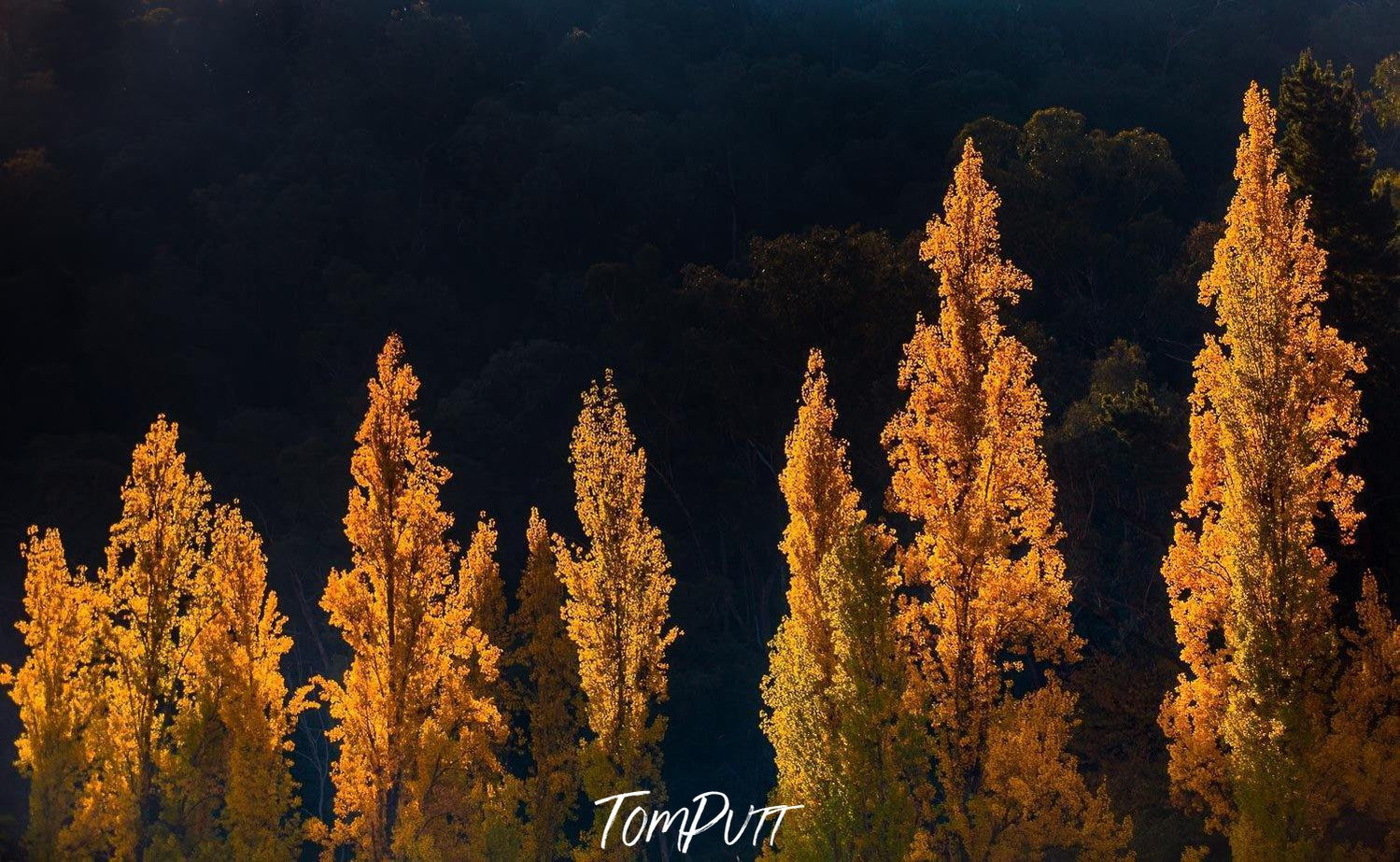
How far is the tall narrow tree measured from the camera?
73.3ft

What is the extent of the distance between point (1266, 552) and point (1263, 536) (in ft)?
0.75

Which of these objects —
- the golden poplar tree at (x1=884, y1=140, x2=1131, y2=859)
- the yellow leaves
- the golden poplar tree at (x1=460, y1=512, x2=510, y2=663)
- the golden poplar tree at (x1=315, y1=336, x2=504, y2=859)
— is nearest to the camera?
the golden poplar tree at (x1=884, y1=140, x2=1131, y2=859)

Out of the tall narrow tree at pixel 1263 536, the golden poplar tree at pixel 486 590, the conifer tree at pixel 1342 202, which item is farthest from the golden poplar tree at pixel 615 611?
the conifer tree at pixel 1342 202

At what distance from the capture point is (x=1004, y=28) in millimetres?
69750

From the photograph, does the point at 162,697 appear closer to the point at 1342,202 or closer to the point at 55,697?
the point at 55,697

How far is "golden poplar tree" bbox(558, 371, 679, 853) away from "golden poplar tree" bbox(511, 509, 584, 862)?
431 centimetres

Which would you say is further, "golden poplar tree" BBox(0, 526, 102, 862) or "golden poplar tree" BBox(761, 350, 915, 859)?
"golden poplar tree" BBox(0, 526, 102, 862)

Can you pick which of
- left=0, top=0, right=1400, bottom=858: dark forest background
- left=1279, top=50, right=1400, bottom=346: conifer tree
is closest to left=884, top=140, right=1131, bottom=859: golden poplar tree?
left=0, top=0, right=1400, bottom=858: dark forest background

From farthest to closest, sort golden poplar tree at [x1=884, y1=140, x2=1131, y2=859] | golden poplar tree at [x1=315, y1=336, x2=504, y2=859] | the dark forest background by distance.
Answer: the dark forest background
golden poplar tree at [x1=315, y1=336, x2=504, y2=859]
golden poplar tree at [x1=884, y1=140, x2=1131, y2=859]

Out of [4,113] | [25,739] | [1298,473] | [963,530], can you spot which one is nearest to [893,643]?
[963,530]

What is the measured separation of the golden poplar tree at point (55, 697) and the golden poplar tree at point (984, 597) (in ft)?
54.4

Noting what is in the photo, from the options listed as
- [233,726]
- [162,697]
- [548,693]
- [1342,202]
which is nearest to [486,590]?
[548,693]

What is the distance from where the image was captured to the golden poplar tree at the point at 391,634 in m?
28.1

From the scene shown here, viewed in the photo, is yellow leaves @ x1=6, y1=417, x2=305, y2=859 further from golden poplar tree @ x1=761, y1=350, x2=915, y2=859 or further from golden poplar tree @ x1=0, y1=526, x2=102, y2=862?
golden poplar tree @ x1=761, y1=350, x2=915, y2=859
